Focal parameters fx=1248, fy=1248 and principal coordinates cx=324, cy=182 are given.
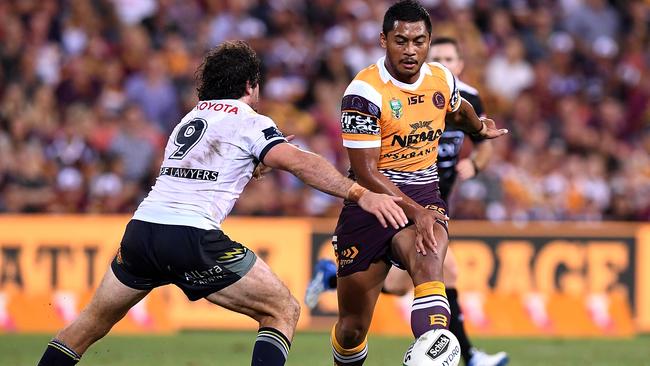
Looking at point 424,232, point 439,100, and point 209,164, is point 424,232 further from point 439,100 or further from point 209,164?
point 209,164

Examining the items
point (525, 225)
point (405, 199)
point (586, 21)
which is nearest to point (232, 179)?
point (405, 199)

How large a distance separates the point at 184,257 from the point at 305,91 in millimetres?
11737

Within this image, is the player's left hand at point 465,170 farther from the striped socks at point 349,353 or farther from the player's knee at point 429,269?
the player's knee at point 429,269

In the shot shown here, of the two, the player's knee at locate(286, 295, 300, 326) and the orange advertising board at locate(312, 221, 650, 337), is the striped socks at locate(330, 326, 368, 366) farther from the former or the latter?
the orange advertising board at locate(312, 221, 650, 337)

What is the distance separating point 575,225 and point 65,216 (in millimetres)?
6352

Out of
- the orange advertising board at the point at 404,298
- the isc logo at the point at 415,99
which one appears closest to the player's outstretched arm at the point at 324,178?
the isc logo at the point at 415,99

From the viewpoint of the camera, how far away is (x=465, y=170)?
10242mm

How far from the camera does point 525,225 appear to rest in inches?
620

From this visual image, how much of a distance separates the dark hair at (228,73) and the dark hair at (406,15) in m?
0.98


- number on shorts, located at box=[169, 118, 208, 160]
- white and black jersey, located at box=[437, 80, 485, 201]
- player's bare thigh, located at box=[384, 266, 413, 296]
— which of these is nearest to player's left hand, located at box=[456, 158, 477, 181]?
white and black jersey, located at box=[437, 80, 485, 201]

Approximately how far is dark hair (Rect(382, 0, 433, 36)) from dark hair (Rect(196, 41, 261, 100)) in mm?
975

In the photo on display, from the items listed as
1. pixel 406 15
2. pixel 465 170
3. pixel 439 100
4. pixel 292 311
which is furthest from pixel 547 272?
pixel 292 311

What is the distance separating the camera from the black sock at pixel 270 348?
24.1 feet

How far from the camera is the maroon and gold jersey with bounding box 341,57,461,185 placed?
8.06 metres
